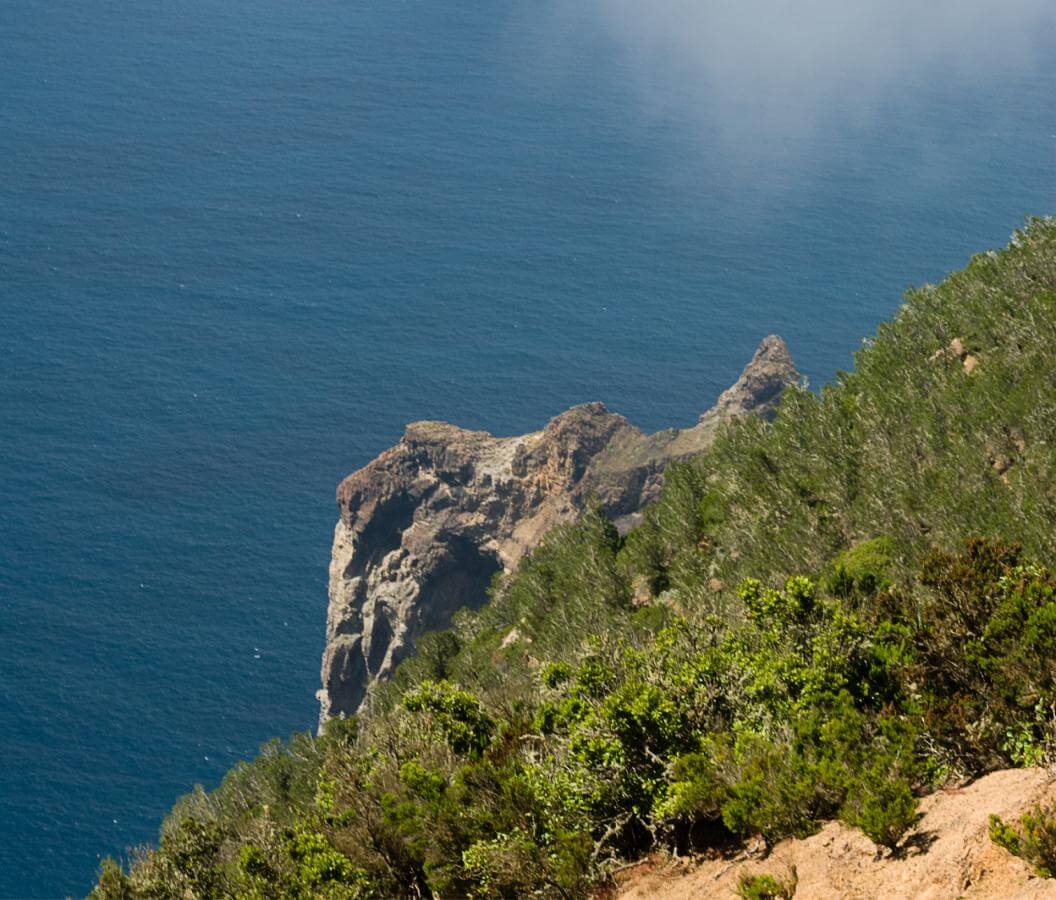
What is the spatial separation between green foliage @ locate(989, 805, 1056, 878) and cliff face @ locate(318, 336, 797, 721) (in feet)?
331

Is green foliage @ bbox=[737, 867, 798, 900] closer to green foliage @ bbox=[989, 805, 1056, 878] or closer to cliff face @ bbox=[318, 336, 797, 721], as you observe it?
green foliage @ bbox=[989, 805, 1056, 878]

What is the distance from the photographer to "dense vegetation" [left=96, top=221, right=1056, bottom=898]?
76.9 ft

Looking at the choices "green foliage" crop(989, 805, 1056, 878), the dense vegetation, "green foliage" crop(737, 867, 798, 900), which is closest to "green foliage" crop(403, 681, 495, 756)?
the dense vegetation

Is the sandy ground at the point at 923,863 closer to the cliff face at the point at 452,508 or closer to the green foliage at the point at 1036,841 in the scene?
the green foliage at the point at 1036,841

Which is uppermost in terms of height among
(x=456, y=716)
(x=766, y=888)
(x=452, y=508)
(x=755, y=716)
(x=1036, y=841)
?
(x=452, y=508)

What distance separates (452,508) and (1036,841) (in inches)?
4338

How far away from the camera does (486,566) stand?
128125 millimetres

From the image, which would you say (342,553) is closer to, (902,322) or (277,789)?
(277,789)

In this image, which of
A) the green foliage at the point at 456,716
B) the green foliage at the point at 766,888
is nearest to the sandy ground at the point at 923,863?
the green foliage at the point at 766,888

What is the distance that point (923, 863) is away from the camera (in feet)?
67.4

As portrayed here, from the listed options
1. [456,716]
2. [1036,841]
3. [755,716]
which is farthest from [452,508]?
[1036,841]

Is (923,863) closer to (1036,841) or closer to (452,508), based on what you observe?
(1036,841)

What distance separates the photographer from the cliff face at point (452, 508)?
123 meters

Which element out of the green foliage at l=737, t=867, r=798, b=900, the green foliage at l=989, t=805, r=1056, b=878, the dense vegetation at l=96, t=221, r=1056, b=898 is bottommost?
the green foliage at l=989, t=805, r=1056, b=878
